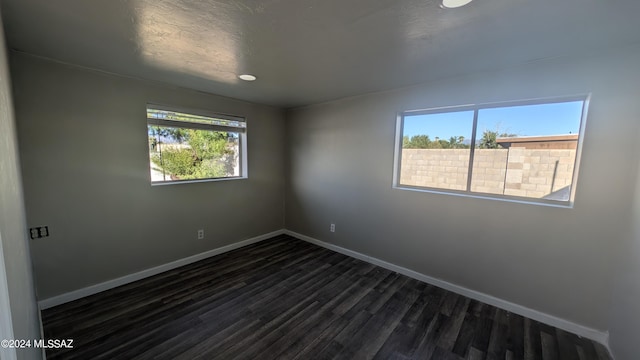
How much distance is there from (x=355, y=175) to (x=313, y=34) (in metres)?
2.06

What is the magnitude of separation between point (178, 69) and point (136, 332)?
2325 millimetres

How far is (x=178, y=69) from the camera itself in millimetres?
2295

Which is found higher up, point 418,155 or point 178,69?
point 178,69

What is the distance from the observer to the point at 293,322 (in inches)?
85.0

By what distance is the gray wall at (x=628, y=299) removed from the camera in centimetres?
161

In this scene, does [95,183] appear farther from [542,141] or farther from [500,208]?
[542,141]

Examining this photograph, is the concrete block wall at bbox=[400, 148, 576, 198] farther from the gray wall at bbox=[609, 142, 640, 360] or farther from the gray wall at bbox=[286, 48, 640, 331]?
the gray wall at bbox=[609, 142, 640, 360]

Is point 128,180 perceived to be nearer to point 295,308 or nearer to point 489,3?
point 295,308

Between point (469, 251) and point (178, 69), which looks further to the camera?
point (469, 251)

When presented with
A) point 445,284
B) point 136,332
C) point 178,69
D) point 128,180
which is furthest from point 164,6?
point 445,284

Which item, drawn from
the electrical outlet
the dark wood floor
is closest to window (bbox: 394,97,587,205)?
the dark wood floor

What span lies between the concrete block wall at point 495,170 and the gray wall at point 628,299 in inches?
18.2

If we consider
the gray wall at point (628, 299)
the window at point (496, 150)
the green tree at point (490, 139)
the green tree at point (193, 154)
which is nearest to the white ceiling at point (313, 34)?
the window at point (496, 150)

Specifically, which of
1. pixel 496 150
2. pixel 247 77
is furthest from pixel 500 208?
pixel 247 77
